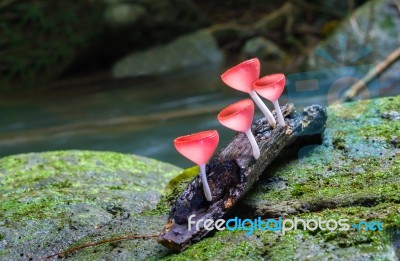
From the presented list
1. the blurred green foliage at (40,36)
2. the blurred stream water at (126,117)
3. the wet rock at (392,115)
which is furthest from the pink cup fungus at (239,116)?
the blurred green foliage at (40,36)

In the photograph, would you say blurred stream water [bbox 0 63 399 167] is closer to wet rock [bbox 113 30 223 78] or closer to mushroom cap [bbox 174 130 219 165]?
wet rock [bbox 113 30 223 78]

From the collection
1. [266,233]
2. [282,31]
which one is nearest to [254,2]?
[282,31]

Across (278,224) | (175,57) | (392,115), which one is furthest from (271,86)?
(175,57)

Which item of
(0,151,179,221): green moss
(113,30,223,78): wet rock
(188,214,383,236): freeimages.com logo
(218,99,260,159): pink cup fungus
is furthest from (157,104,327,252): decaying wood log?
(113,30,223,78): wet rock

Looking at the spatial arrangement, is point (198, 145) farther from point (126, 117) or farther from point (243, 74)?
point (126, 117)

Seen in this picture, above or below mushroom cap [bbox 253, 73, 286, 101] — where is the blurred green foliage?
below
